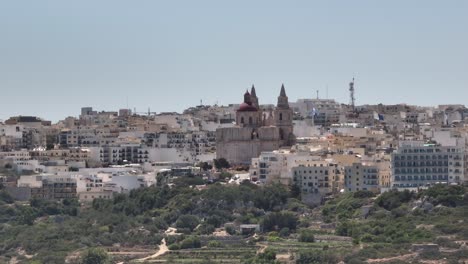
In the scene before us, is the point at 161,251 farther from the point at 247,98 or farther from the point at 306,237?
the point at 247,98

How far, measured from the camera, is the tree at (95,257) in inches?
3012

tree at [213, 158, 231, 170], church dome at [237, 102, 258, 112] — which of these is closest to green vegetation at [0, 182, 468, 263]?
tree at [213, 158, 231, 170]

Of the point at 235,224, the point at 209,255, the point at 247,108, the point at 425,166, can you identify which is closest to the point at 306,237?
the point at 209,255

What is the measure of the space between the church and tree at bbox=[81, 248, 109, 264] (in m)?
19.1

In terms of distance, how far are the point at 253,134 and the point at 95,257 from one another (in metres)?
20.6

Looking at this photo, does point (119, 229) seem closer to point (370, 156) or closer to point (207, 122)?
point (370, 156)

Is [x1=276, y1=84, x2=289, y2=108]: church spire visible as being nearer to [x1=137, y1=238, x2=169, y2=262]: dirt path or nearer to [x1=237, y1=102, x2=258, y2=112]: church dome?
[x1=237, y1=102, x2=258, y2=112]: church dome

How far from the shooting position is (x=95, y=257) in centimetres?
7669

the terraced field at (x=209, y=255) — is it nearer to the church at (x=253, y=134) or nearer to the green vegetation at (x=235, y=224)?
the green vegetation at (x=235, y=224)

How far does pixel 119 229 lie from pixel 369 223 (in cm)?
1063

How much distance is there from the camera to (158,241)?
262 ft

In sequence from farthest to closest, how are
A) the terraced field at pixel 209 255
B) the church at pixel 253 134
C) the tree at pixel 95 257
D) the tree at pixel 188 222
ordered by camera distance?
1. the church at pixel 253 134
2. the tree at pixel 188 222
3. the tree at pixel 95 257
4. the terraced field at pixel 209 255

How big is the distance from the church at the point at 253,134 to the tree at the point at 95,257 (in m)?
19.1

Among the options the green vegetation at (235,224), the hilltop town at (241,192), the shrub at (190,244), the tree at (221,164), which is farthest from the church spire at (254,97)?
the shrub at (190,244)
